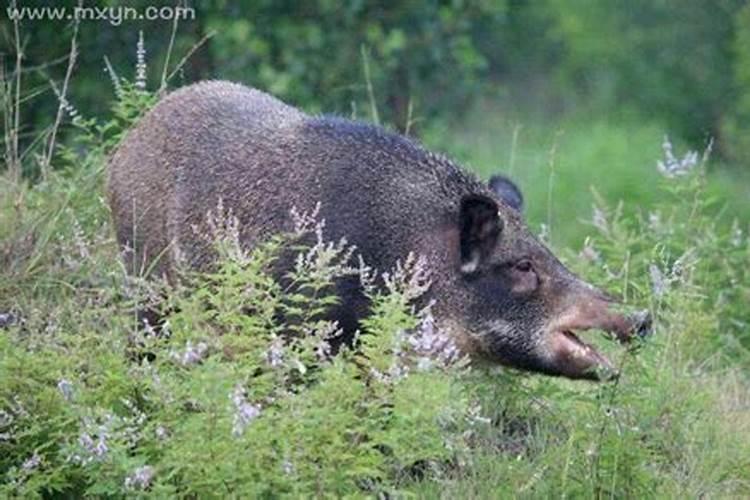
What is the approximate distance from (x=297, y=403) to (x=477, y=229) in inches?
70.4

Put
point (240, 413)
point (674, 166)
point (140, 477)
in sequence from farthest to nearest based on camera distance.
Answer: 1. point (674, 166)
2. point (140, 477)
3. point (240, 413)

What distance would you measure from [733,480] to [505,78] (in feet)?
71.4

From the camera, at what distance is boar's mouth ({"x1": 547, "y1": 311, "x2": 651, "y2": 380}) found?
8.45 m

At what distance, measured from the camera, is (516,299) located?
353 inches

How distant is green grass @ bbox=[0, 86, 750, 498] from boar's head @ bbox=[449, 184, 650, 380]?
13 cm

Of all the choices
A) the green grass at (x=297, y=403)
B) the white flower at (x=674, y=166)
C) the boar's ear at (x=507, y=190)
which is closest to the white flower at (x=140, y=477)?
the green grass at (x=297, y=403)

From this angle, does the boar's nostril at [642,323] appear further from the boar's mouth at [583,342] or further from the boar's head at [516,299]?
the boar's head at [516,299]

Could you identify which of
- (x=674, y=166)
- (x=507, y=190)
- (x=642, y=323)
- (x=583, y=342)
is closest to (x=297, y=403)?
(x=642, y=323)

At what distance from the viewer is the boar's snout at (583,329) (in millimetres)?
8484

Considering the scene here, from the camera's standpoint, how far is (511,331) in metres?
8.94

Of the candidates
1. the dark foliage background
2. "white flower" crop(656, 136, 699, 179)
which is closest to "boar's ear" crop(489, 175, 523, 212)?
"white flower" crop(656, 136, 699, 179)

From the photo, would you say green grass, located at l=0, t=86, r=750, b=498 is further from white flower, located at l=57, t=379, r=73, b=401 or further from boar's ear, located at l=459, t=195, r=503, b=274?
boar's ear, located at l=459, t=195, r=503, b=274

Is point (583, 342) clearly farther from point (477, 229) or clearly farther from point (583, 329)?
point (477, 229)

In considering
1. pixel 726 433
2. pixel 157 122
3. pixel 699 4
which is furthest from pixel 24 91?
pixel 699 4
